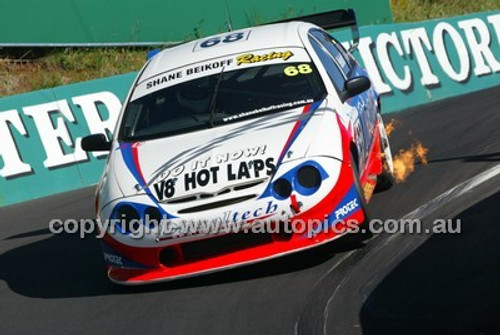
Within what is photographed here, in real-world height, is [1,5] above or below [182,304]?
above

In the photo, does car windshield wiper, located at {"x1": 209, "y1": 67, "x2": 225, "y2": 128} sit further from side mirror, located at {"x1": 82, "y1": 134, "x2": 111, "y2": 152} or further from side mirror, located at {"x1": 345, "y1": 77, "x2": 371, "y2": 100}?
side mirror, located at {"x1": 345, "y1": 77, "x2": 371, "y2": 100}

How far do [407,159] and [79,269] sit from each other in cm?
421

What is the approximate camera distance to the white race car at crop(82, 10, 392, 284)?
6.84 metres

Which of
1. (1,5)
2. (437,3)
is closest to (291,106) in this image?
(1,5)

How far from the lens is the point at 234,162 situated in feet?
23.1

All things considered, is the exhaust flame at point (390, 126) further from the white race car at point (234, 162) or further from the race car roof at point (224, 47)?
the white race car at point (234, 162)

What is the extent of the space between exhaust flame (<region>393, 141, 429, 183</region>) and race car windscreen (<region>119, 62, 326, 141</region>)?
2035 mm

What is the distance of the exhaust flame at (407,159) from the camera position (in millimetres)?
10165

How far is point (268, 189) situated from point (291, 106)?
3.99ft

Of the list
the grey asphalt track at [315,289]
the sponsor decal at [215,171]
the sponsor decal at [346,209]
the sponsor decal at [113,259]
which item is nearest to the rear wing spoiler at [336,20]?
the grey asphalt track at [315,289]

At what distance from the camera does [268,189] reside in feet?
22.4

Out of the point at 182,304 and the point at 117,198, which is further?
the point at 117,198

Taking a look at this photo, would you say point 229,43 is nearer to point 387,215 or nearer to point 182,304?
point 387,215

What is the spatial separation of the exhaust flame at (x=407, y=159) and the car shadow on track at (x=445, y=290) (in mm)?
2838
